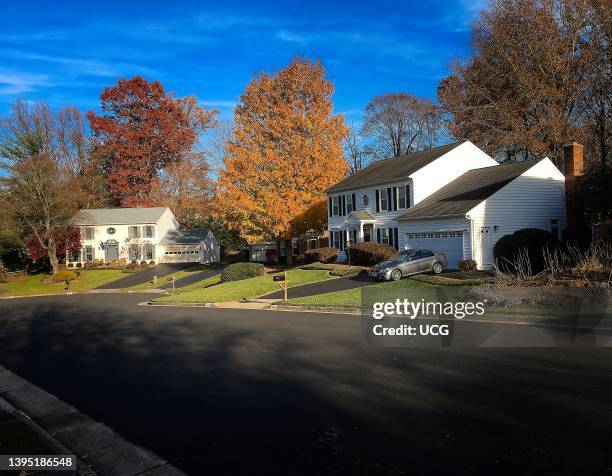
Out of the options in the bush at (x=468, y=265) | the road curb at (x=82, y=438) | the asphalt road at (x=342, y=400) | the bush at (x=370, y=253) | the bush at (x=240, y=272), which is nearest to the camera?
the asphalt road at (x=342, y=400)

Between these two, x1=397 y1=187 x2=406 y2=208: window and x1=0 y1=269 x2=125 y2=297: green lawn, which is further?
x1=0 y1=269 x2=125 y2=297: green lawn

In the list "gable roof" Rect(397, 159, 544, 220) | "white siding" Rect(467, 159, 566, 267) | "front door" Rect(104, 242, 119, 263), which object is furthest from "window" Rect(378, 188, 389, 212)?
"front door" Rect(104, 242, 119, 263)

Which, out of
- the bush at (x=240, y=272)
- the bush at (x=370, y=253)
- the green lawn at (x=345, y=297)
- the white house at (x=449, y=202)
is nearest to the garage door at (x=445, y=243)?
the white house at (x=449, y=202)

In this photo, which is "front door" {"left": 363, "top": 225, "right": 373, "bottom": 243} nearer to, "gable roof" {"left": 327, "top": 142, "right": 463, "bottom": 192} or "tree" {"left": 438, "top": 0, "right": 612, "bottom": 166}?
"gable roof" {"left": 327, "top": 142, "right": 463, "bottom": 192}

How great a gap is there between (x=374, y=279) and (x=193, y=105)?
54.9 m

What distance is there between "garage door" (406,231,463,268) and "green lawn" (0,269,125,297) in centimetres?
2883

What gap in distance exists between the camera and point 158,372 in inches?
396

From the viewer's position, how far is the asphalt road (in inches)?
213

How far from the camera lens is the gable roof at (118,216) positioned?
57984 millimetres

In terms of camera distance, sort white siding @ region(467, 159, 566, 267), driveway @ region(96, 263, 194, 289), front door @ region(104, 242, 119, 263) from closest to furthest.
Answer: white siding @ region(467, 159, 566, 267) → driveway @ region(96, 263, 194, 289) → front door @ region(104, 242, 119, 263)

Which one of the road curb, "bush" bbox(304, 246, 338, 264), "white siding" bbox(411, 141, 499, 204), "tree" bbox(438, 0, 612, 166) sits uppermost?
"tree" bbox(438, 0, 612, 166)

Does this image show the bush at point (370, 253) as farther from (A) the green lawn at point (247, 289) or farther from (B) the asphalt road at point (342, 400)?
(B) the asphalt road at point (342, 400)

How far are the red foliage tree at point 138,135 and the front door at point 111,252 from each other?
9.72 meters

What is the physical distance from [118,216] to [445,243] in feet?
139
